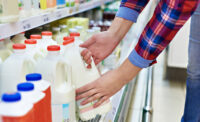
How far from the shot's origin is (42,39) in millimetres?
1434

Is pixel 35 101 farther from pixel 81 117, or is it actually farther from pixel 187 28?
pixel 187 28

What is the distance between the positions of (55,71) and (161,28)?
18.5 inches

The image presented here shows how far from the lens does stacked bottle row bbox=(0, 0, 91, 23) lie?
1.21 metres

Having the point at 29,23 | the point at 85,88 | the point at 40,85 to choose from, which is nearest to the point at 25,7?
the point at 29,23

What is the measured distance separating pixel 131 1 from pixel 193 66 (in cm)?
73

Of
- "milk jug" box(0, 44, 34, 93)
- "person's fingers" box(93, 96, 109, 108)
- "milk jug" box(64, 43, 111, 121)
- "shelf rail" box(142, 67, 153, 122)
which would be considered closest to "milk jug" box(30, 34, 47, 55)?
"milk jug" box(64, 43, 111, 121)

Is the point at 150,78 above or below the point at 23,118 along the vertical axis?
below

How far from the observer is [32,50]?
1243 mm

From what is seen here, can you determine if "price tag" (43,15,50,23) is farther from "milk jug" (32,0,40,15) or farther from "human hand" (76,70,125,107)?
"human hand" (76,70,125,107)

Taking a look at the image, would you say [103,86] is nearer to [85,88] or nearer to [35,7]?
[85,88]

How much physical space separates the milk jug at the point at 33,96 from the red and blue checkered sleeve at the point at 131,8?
816mm

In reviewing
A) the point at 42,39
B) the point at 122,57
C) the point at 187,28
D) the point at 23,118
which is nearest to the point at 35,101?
the point at 23,118

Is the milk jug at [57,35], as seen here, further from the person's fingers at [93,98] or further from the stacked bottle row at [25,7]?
the person's fingers at [93,98]

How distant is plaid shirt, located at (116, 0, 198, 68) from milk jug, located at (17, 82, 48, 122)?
0.47 metres
